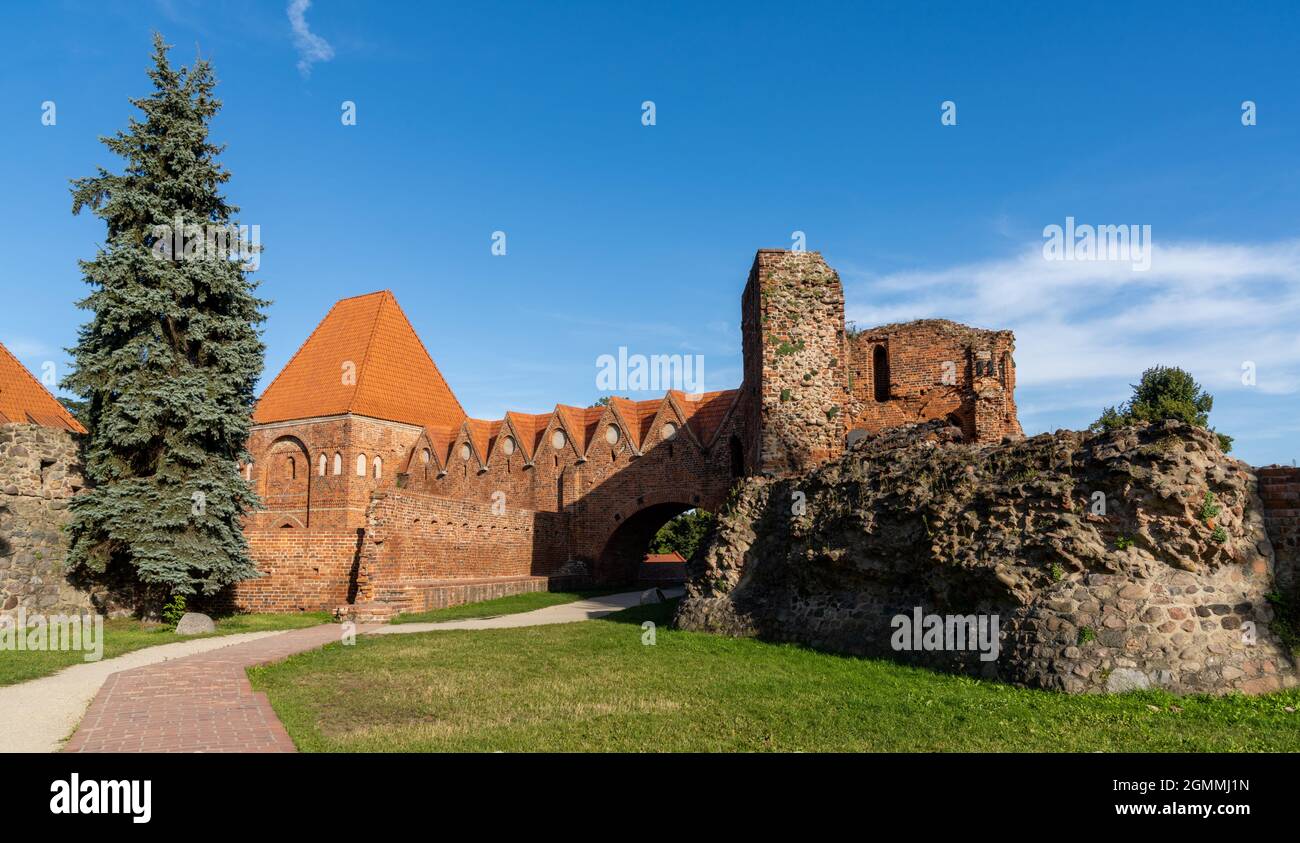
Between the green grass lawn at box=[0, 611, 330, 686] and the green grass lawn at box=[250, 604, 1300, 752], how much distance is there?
2.96 meters

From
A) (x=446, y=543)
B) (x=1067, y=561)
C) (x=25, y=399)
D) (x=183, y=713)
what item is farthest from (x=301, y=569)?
(x=1067, y=561)

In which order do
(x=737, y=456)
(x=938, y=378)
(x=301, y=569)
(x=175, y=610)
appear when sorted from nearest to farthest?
(x=175, y=610) < (x=301, y=569) < (x=938, y=378) < (x=737, y=456)

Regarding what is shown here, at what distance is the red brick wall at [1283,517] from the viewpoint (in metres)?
8.07

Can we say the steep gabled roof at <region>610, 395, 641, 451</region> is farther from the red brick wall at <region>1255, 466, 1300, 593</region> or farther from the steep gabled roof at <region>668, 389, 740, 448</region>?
the red brick wall at <region>1255, 466, 1300, 593</region>

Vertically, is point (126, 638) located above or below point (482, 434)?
below

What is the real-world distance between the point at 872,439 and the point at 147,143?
16.4 m

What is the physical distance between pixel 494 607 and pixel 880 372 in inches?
477

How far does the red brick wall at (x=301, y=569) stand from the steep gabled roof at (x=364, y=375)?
46.8 ft

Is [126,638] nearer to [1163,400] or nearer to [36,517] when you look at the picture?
[36,517]

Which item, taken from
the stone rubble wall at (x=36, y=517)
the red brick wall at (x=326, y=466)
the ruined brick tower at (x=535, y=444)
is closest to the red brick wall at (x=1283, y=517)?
the ruined brick tower at (x=535, y=444)

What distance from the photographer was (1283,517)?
822 cm

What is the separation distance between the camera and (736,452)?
2580 cm
